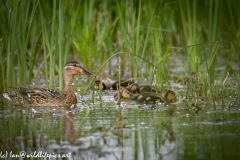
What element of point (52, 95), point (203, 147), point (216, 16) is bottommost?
point (203, 147)

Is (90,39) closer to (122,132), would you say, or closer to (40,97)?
(40,97)

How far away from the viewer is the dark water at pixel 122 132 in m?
5.88

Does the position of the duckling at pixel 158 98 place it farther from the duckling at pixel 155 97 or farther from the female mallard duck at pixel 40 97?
the female mallard duck at pixel 40 97

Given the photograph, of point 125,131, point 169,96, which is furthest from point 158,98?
point 125,131

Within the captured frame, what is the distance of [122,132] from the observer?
22.3ft

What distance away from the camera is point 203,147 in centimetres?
608

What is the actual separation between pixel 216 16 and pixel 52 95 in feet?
8.31

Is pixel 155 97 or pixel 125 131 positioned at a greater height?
pixel 155 97

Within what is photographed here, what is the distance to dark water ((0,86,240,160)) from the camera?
19.3 ft

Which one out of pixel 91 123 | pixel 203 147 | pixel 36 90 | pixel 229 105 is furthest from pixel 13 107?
pixel 203 147

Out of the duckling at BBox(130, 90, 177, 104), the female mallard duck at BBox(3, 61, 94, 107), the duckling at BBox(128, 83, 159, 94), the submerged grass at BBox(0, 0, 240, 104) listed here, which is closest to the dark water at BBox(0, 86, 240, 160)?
the duckling at BBox(130, 90, 177, 104)

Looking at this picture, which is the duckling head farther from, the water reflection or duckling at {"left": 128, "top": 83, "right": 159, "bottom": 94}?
duckling at {"left": 128, "top": 83, "right": 159, "bottom": 94}

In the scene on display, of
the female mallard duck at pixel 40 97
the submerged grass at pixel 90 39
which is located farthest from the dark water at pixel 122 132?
the submerged grass at pixel 90 39

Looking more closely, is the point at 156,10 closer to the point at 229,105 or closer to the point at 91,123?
the point at 229,105
